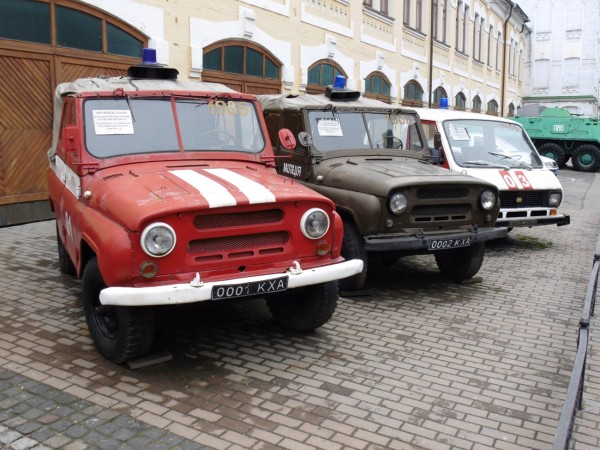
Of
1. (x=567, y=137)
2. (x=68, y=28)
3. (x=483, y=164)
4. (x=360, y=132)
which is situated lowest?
(x=483, y=164)

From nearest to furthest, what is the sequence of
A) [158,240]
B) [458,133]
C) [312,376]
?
[158,240] < [312,376] < [458,133]

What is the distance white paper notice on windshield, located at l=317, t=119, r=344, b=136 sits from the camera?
6.94m

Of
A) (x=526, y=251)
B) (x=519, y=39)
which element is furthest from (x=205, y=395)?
(x=519, y=39)

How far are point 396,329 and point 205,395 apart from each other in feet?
6.46

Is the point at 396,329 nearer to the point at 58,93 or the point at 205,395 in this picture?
the point at 205,395

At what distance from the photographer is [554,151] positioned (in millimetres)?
24094

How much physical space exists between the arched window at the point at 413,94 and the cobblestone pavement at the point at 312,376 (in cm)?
1607

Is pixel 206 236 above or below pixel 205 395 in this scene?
above

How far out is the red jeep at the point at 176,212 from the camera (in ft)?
12.9

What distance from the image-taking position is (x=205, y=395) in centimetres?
398

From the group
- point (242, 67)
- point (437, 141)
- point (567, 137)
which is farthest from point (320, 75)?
point (567, 137)

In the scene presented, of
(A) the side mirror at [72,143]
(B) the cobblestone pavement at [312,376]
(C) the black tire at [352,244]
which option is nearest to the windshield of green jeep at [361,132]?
(C) the black tire at [352,244]

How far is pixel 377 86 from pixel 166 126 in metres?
15.4

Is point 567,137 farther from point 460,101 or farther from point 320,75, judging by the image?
point 320,75
